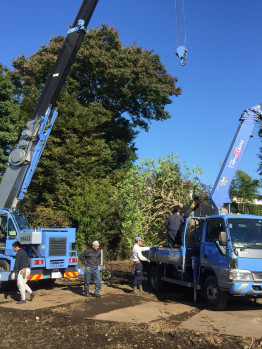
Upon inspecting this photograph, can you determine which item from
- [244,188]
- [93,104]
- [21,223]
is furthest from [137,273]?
[244,188]

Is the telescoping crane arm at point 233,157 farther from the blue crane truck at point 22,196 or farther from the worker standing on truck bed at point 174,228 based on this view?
A: the blue crane truck at point 22,196

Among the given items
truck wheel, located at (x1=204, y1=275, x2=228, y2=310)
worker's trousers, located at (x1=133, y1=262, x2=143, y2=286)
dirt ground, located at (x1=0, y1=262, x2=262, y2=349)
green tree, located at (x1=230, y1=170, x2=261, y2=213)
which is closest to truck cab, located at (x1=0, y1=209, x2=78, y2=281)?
dirt ground, located at (x1=0, y1=262, x2=262, y2=349)

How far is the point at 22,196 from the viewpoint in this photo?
13180 millimetres

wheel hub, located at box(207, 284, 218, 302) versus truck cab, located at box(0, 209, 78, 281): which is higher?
truck cab, located at box(0, 209, 78, 281)

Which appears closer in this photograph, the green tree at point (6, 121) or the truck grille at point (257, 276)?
the truck grille at point (257, 276)

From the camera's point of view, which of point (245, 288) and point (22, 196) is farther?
point (22, 196)

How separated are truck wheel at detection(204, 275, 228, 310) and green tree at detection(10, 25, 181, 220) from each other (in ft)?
42.6

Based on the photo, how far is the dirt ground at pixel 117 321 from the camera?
243 inches

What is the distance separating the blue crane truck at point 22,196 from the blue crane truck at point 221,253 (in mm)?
3009

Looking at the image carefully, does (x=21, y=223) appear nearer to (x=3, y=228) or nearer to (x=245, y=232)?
(x=3, y=228)

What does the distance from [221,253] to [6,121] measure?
15972 mm

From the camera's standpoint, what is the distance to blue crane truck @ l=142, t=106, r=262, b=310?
26.8 ft

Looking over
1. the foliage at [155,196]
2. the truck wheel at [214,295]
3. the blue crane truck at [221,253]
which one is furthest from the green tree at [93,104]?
the truck wheel at [214,295]

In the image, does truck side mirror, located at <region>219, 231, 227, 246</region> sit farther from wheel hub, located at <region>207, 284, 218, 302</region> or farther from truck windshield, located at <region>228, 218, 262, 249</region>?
wheel hub, located at <region>207, 284, 218, 302</region>
